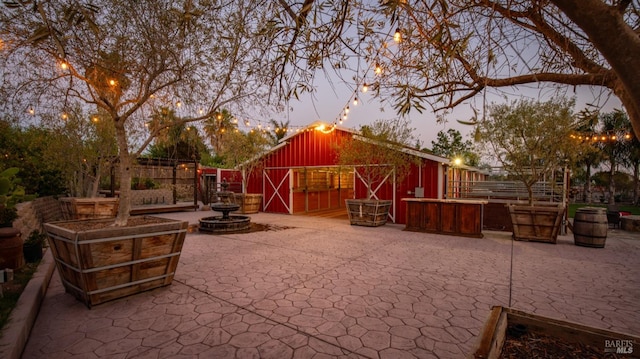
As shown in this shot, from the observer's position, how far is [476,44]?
2674mm

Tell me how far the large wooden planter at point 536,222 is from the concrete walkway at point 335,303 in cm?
96

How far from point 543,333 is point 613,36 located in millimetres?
1791

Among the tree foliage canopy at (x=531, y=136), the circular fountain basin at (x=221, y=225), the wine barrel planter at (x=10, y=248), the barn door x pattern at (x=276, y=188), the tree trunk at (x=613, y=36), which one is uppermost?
the tree foliage canopy at (x=531, y=136)

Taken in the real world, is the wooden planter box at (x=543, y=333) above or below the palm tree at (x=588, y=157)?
below

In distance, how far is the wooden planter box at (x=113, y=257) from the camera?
3.21 meters

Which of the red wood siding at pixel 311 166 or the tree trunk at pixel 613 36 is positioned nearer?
the tree trunk at pixel 613 36

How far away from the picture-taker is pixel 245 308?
3.42 meters

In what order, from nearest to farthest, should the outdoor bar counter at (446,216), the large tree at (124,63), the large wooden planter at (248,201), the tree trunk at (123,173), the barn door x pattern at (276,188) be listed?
the large tree at (124,63), the tree trunk at (123,173), the outdoor bar counter at (446,216), the large wooden planter at (248,201), the barn door x pattern at (276,188)

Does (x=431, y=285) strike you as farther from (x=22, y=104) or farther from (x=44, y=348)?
(x=22, y=104)

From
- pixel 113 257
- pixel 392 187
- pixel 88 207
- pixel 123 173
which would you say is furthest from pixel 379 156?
pixel 88 207

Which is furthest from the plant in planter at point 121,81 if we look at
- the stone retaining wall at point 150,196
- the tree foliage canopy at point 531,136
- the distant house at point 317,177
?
the stone retaining wall at point 150,196

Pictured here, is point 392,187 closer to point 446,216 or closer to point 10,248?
point 446,216

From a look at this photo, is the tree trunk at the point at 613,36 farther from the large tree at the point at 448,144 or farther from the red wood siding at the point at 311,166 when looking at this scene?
the large tree at the point at 448,144

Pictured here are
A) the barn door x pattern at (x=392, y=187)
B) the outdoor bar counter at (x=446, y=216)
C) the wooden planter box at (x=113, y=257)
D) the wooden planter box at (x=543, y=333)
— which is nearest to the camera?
the wooden planter box at (x=543, y=333)
